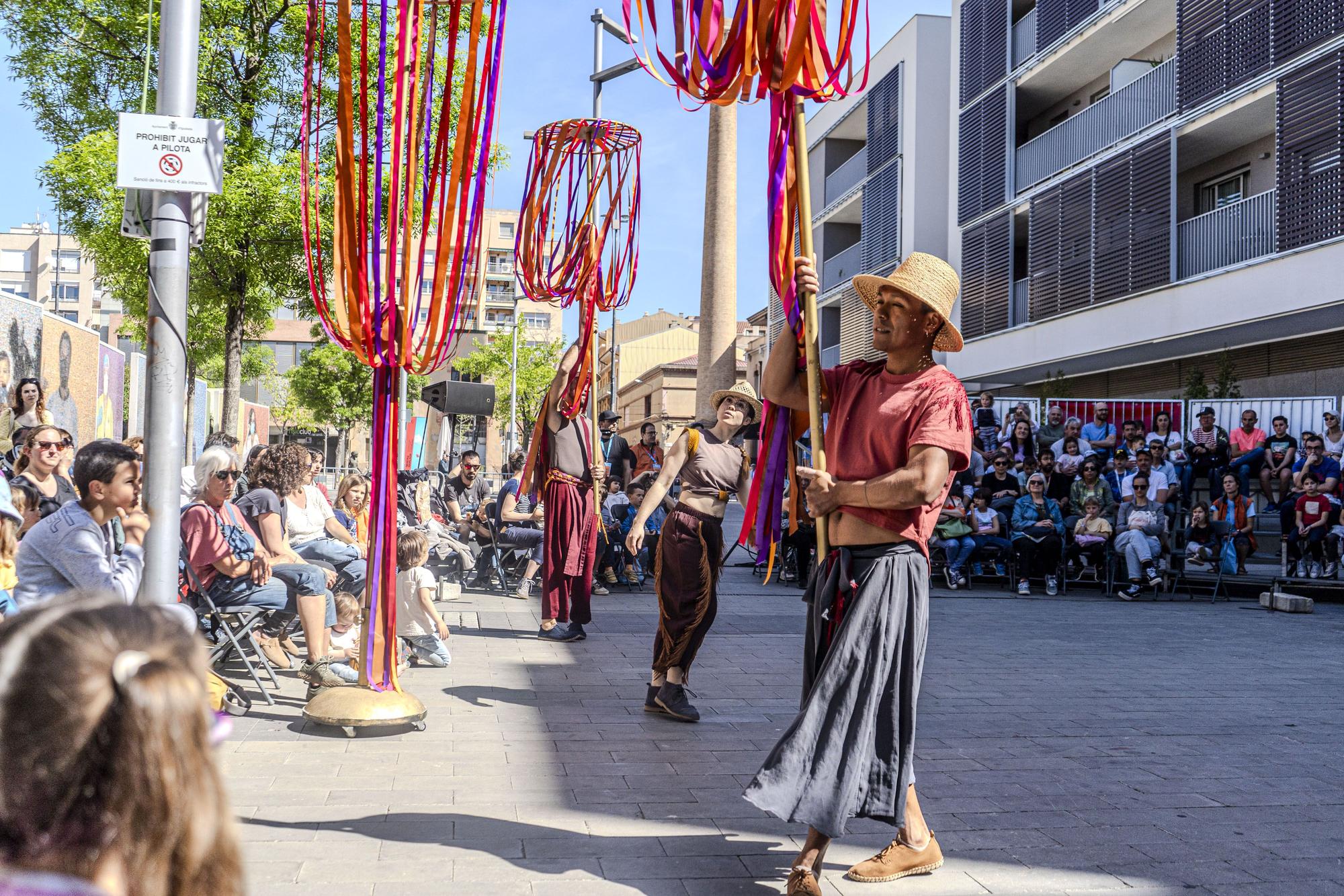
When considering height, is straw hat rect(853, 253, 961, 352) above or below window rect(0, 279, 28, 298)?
below

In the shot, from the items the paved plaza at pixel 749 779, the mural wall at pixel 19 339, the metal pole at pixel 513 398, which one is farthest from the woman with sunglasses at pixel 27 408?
the metal pole at pixel 513 398

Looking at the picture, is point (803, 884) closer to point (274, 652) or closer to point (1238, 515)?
point (274, 652)

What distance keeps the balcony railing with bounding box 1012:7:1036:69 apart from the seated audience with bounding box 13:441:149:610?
25.0 metres

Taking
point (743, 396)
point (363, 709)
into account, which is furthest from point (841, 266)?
point (363, 709)

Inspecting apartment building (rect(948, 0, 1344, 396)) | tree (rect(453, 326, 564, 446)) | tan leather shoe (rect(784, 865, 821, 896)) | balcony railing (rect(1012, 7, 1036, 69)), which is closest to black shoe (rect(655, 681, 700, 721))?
tan leather shoe (rect(784, 865, 821, 896))

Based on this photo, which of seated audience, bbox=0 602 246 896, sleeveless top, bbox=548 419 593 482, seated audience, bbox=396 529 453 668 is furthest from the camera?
sleeveless top, bbox=548 419 593 482

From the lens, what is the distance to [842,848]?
14.7 feet

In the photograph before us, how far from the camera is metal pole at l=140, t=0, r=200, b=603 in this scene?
5.36 meters

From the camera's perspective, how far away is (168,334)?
18.1 feet

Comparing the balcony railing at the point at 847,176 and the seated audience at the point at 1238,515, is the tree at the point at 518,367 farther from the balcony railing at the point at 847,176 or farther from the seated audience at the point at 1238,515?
the seated audience at the point at 1238,515

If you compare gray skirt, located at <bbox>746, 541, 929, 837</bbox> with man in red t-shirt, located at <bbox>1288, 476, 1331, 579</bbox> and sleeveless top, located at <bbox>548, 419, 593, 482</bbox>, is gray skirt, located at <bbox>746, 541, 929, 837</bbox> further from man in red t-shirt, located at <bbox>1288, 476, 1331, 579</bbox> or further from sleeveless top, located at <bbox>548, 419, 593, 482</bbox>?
man in red t-shirt, located at <bbox>1288, 476, 1331, 579</bbox>

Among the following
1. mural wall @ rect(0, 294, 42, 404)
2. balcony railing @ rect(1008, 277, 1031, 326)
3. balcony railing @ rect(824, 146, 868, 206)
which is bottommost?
mural wall @ rect(0, 294, 42, 404)

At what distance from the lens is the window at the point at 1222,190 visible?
867 inches

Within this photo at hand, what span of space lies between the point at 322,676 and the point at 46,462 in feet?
9.84
